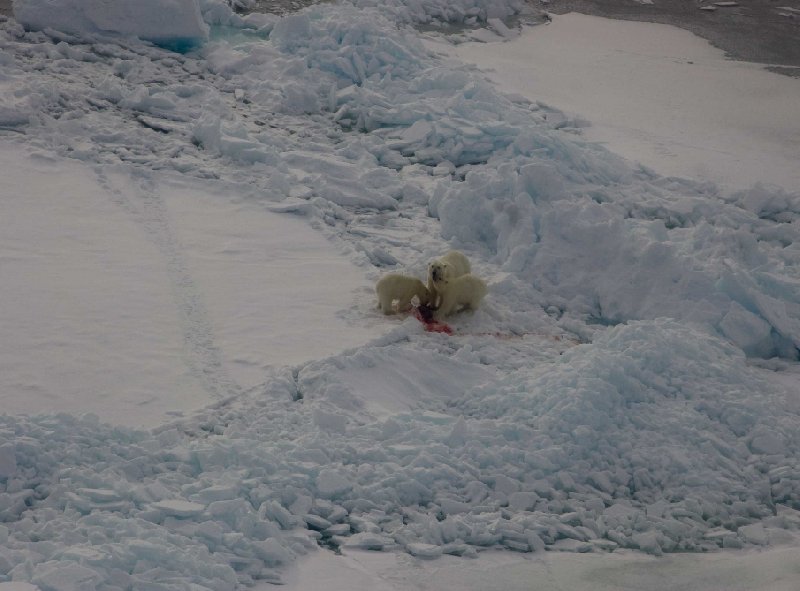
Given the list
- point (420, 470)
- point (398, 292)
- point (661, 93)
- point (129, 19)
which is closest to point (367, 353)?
point (398, 292)

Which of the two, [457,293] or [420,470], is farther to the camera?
[457,293]

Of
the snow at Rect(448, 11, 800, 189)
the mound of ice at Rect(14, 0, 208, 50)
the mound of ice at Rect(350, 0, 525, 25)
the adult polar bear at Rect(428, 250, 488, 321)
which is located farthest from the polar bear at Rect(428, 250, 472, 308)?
the mound of ice at Rect(350, 0, 525, 25)

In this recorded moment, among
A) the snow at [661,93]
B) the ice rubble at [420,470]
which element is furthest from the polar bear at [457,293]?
the snow at [661,93]

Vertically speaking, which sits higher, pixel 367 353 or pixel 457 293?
pixel 457 293

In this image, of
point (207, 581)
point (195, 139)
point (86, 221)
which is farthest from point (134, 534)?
point (195, 139)

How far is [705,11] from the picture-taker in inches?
539

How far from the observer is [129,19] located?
981 centimetres

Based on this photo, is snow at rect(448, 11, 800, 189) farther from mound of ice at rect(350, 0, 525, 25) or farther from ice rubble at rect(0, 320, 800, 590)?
ice rubble at rect(0, 320, 800, 590)

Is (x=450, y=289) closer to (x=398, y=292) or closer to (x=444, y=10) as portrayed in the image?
(x=398, y=292)

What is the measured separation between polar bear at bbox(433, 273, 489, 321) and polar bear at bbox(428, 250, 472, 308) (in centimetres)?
2

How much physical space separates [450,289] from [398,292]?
28 centimetres

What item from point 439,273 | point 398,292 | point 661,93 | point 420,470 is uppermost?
point 661,93

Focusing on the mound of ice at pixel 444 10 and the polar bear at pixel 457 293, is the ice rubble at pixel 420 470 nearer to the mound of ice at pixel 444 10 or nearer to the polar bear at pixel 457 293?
the polar bear at pixel 457 293

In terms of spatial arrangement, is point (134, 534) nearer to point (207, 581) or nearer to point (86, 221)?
point (207, 581)
